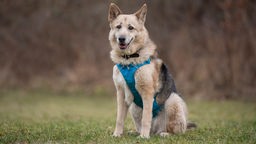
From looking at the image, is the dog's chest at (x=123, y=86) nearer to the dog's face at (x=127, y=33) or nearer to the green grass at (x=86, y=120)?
the dog's face at (x=127, y=33)

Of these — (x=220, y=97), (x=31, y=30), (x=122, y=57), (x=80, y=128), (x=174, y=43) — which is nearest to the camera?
(x=122, y=57)

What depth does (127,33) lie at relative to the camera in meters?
7.32

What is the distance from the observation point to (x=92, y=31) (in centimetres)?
2100

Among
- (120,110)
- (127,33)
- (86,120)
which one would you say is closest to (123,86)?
(120,110)

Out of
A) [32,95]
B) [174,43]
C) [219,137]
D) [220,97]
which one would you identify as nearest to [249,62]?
[220,97]

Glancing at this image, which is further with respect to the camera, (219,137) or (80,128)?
(80,128)

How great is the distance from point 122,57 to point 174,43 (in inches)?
485

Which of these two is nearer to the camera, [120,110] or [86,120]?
[120,110]

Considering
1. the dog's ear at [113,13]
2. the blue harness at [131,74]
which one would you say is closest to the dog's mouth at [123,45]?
the blue harness at [131,74]

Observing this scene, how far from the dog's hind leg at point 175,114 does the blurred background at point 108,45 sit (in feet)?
33.2

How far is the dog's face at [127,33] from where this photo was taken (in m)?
7.31

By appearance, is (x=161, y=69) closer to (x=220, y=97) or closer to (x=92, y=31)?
(x=220, y=97)

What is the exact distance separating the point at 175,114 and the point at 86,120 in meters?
3.78

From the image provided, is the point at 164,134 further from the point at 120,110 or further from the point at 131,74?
the point at 131,74
